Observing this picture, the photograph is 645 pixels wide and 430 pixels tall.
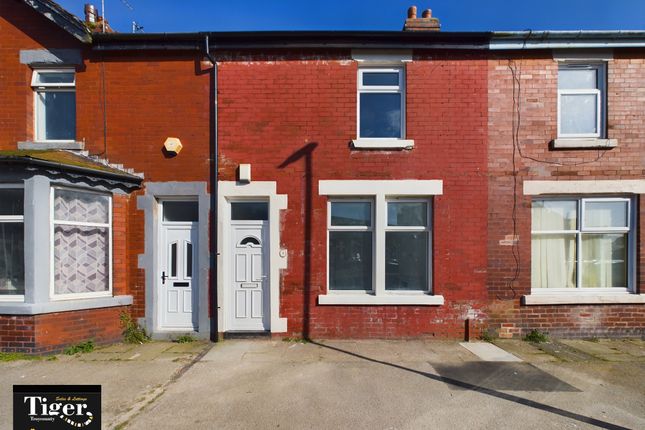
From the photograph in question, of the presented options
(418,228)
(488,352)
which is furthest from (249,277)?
(488,352)

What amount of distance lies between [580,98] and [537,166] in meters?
1.67

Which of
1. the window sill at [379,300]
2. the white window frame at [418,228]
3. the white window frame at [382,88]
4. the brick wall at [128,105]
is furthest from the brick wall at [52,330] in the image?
the white window frame at [382,88]

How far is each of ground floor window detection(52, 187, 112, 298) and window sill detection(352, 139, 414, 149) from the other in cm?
478

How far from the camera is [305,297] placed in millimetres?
6441

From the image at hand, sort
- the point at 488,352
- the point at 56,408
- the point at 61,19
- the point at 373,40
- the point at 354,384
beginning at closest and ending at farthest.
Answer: the point at 56,408, the point at 354,384, the point at 488,352, the point at 61,19, the point at 373,40

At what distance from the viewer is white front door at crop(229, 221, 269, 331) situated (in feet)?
21.4

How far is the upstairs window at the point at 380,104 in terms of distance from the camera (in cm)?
670

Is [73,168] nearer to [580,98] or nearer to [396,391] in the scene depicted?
[396,391]

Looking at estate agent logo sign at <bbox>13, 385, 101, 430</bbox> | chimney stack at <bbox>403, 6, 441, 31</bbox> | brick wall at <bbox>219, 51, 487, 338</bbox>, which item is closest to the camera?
estate agent logo sign at <bbox>13, 385, 101, 430</bbox>

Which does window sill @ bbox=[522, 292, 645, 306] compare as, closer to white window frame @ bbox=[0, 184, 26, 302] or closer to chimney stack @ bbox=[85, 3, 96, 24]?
white window frame @ bbox=[0, 184, 26, 302]

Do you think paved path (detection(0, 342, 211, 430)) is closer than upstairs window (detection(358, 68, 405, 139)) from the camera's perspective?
Yes

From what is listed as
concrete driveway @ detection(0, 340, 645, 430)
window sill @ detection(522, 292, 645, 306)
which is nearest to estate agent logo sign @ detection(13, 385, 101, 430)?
concrete driveway @ detection(0, 340, 645, 430)

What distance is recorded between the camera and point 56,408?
2516 mm

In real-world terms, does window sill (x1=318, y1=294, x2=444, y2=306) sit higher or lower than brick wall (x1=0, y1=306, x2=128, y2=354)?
higher
